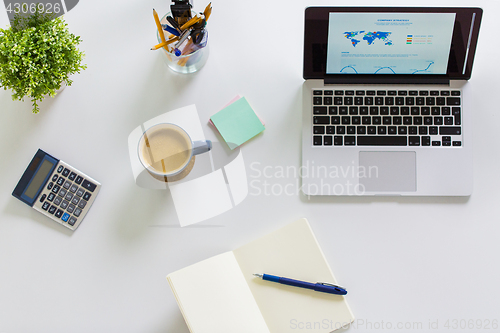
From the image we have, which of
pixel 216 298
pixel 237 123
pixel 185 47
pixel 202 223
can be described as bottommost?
pixel 216 298

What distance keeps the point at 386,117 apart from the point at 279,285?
1.55 ft

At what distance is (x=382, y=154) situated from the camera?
87 cm

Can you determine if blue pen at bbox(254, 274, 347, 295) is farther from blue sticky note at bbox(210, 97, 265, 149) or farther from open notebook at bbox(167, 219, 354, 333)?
blue sticky note at bbox(210, 97, 265, 149)

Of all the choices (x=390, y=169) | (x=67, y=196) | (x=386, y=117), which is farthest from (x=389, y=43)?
(x=67, y=196)

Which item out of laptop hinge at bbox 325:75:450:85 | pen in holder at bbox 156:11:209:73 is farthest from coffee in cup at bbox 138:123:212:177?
laptop hinge at bbox 325:75:450:85

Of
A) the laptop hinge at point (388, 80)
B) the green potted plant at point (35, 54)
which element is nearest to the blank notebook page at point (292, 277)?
the laptop hinge at point (388, 80)

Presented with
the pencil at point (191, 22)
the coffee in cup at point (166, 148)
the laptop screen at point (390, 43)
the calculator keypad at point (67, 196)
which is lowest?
the calculator keypad at point (67, 196)

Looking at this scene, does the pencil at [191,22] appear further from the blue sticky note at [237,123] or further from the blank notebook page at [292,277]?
the blank notebook page at [292,277]

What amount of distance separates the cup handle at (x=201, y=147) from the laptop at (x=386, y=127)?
0.23 metres

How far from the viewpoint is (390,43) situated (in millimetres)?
818

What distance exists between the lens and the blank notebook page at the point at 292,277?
854mm

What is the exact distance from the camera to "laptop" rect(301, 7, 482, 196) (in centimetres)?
85

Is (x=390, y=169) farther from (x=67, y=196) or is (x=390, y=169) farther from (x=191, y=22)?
(x=67, y=196)

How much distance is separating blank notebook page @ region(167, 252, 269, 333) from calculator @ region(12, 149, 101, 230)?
0.30 m
